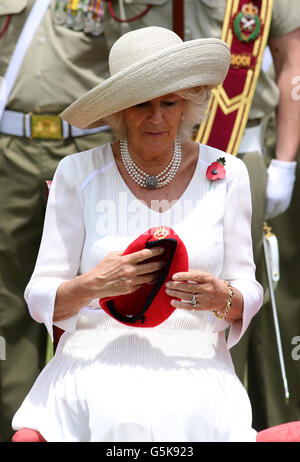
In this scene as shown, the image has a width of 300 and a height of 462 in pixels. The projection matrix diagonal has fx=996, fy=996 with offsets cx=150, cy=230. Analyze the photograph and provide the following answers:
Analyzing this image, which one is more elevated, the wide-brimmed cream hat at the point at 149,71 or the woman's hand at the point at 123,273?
the wide-brimmed cream hat at the point at 149,71

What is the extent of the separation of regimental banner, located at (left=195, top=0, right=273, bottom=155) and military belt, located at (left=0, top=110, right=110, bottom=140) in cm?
48

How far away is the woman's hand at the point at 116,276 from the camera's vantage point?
240 cm

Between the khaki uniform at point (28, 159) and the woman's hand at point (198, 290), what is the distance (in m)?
1.25

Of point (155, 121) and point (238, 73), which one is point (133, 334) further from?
point (238, 73)

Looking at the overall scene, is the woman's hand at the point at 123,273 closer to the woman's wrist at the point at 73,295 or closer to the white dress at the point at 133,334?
the woman's wrist at the point at 73,295

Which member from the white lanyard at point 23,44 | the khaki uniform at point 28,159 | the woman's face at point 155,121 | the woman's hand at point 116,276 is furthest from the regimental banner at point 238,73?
the woman's hand at point 116,276

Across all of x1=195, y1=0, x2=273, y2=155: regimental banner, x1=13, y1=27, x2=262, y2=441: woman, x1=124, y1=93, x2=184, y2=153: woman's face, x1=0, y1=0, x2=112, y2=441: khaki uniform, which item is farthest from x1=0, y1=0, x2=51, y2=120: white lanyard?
x1=124, y1=93, x2=184, y2=153: woman's face

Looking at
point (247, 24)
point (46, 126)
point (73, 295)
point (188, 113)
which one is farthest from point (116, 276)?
point (247, 24)

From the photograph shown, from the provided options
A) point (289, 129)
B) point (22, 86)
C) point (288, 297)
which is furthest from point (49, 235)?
point (288, 297)

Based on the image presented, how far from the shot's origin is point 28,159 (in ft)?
11.8

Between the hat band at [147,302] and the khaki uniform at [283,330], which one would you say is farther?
the khaki uniform at [283,330]

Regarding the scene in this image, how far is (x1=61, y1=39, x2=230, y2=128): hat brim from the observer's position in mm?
2451

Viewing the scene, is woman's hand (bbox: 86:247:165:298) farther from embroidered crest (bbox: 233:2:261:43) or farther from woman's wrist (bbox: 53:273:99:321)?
embroidered crest (bbox: 233:2:261:43)

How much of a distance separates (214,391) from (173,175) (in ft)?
1.98
